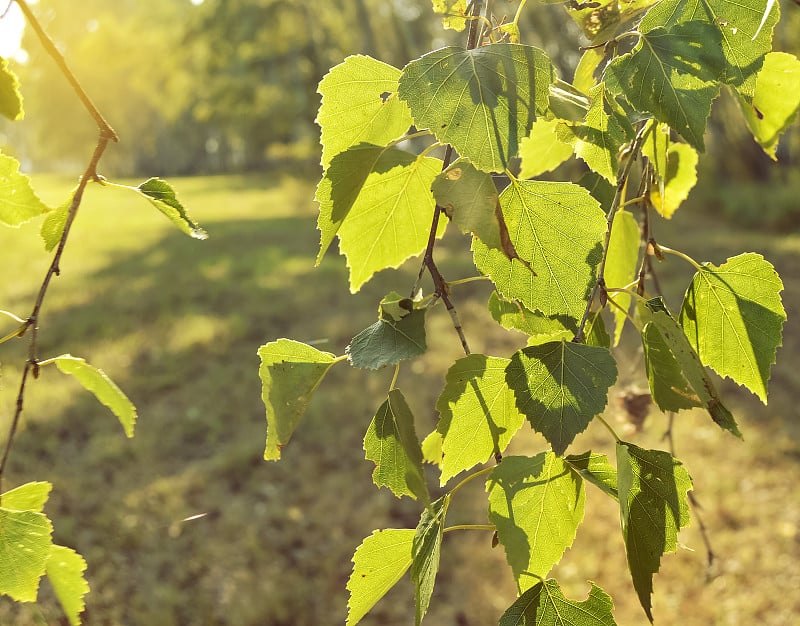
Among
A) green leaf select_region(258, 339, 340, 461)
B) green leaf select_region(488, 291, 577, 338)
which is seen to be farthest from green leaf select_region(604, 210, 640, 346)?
green leaf select_region(258, 339, 340, 461)

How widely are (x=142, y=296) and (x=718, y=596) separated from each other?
513cm

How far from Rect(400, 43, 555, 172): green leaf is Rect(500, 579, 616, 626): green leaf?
0.25m

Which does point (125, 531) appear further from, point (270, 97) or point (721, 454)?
point (270, 97)

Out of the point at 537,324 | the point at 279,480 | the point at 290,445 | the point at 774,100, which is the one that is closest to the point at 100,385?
the point at 537,324

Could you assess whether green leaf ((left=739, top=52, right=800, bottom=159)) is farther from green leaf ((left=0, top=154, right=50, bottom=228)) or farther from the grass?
green leaf ((left=0, top=154, right=50, bottom=228))

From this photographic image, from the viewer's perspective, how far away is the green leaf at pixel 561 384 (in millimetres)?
410

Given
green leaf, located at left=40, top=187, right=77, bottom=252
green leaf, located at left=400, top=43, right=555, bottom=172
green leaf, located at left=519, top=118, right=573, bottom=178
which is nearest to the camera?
green leaf, located at left=400, top=43, right=555, bottom=172

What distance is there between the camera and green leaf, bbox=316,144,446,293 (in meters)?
0.46

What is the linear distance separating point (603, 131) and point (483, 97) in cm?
10

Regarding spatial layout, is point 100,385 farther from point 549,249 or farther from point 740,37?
point 740,37

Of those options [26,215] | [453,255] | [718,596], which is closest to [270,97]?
[453,255]

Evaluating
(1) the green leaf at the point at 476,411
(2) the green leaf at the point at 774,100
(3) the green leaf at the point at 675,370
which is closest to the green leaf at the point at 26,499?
(1) the green leaf at the point at 476,411

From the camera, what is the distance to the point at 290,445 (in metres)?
3.75

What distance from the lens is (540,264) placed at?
42cm
